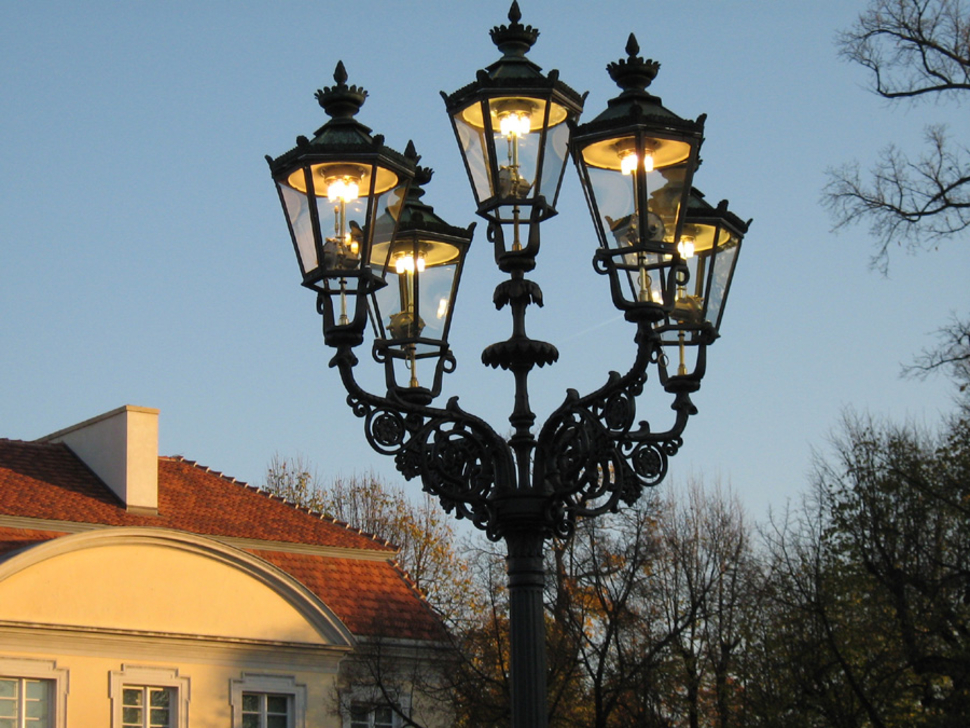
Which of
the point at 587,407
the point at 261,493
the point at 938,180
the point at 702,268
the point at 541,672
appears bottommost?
the point at 541,672

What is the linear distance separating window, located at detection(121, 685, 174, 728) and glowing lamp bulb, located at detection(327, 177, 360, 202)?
18.2 metres

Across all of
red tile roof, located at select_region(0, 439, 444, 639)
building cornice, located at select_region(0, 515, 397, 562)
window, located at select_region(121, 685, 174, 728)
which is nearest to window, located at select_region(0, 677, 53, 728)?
window, located at select_region(121, 685, 174, 728)

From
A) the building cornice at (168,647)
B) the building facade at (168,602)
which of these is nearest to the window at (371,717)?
the building facade at (168,602)

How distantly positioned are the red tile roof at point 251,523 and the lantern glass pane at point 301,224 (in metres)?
18.5

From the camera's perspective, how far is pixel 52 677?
2298cm

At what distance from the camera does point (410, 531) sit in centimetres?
4703

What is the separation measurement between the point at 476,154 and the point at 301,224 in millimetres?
897

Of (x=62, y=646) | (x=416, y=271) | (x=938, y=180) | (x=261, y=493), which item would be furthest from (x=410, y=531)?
(x=416, y=271)

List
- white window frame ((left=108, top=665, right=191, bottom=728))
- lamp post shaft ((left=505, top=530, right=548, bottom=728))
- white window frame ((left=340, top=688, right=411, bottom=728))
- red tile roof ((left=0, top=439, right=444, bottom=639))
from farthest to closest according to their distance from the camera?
red tile roof ((left=0, top=439, right=444, bottom=639)), white window frame ((left=340, top=688, right=411, bottom=728)), white window frame ((left=108, top=665, right=191, bottom=728)), lamp post shaft ((left=505, top=530, right=548, bottom=728))

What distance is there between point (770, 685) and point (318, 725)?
8.19 meters

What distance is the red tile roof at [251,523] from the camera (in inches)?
1021

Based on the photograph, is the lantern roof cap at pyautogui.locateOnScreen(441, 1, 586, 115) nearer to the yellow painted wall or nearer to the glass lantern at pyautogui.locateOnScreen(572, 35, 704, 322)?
the glass lantern at pyautogui.locateOnScreen(572, 35, 704, 322)

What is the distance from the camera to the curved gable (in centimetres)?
2295

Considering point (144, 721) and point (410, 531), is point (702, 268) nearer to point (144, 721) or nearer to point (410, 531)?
point (144, 721)
